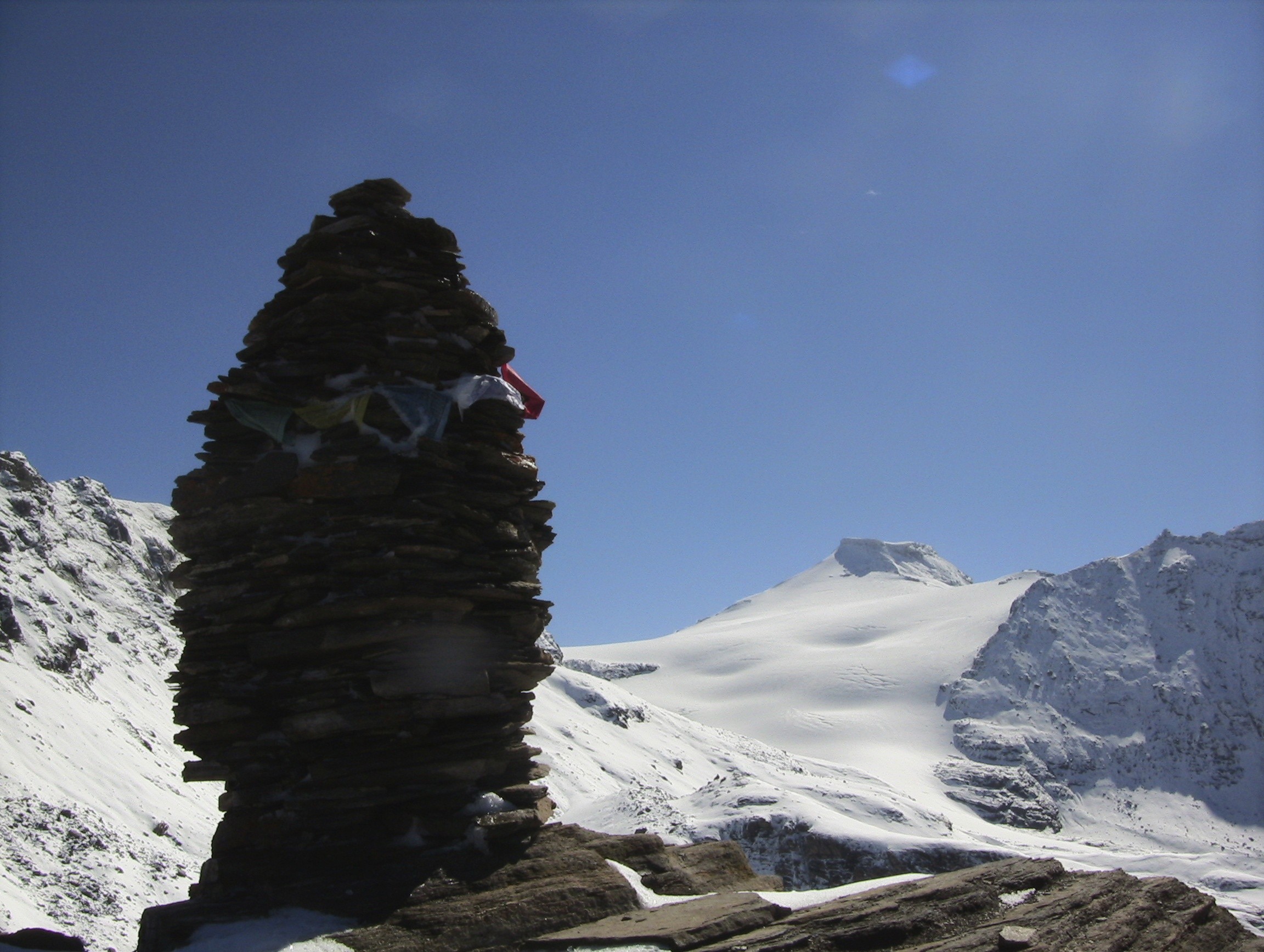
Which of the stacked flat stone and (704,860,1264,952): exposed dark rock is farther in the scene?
the stacked flat stone

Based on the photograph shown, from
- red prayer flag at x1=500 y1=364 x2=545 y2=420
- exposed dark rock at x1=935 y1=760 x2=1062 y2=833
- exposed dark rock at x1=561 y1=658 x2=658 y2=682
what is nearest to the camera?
red prayer flag at x1=500 y1=364 x2=545 y2=420

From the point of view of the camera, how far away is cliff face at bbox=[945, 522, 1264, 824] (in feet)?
269

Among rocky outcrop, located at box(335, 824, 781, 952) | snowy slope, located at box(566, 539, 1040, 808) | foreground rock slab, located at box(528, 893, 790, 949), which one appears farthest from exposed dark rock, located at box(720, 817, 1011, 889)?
snowy slope, located at box(566, 539, 1040, 808)

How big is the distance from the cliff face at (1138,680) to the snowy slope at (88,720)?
65.1 m

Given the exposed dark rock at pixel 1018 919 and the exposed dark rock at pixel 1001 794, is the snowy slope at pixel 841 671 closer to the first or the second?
the exposed dark rock at pixel 1001 794

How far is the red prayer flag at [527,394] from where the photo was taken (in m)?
13.4

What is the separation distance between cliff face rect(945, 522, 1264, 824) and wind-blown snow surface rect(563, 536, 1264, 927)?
0.67 feet

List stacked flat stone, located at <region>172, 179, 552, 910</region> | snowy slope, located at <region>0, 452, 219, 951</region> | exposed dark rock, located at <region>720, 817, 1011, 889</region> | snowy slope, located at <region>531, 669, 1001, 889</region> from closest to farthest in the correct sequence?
stacked flat stone, located at <region>172, 179, 552, 910</region>
snowy slope, located at <region>0, 452, 219, 951</region>
exposed dark rock, located at <region>720, 817, 1011, 889</region>
snowy slope, located at <region>531, 669, 1001, 889</region>

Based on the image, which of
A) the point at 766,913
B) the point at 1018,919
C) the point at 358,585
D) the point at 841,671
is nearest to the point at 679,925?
the point at 766,913

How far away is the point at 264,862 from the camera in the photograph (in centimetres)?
977

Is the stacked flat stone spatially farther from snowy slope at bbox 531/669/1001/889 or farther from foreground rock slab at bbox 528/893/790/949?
snowy slope at bbox 531/669/1001/889

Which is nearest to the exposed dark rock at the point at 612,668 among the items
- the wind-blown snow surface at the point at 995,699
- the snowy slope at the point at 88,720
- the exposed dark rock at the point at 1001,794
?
the wind-blown snow surface at the point at 995,699

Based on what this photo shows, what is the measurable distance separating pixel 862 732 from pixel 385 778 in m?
79.6

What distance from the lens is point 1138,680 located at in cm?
9119
